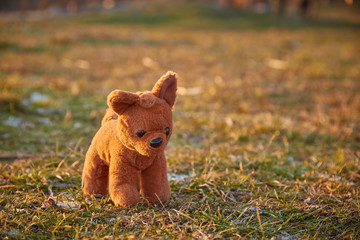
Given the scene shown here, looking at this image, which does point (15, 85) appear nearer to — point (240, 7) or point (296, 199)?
point (296, 199)

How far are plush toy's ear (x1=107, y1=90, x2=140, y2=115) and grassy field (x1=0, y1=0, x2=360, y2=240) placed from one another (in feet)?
2.22

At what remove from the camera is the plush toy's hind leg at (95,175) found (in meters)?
2.28

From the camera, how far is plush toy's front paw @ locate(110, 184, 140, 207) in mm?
2129

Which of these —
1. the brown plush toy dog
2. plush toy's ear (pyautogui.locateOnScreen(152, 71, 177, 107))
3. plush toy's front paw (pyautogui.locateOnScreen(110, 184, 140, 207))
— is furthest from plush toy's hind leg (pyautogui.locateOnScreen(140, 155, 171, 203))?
plush toy's ear (pyautogui.locateOnScreen(152, 71, 177, 107))

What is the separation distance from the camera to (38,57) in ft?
30.5

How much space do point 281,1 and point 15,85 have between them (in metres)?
22.8

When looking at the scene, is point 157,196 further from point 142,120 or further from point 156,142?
point 142,120

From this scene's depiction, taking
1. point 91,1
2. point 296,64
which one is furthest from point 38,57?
point 91,1

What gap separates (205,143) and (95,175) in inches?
70.6

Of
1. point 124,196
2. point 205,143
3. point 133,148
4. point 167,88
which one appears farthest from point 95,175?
point 205,143

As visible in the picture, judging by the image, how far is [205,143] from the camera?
3.84 meters

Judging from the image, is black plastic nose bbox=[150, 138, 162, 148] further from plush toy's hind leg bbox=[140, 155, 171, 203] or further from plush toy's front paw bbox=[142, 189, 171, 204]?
plush toy's front paw bbox=[142, 189, 171, 204]

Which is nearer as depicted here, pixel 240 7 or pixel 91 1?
pixel 240 7

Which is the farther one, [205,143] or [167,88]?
[205,143]
